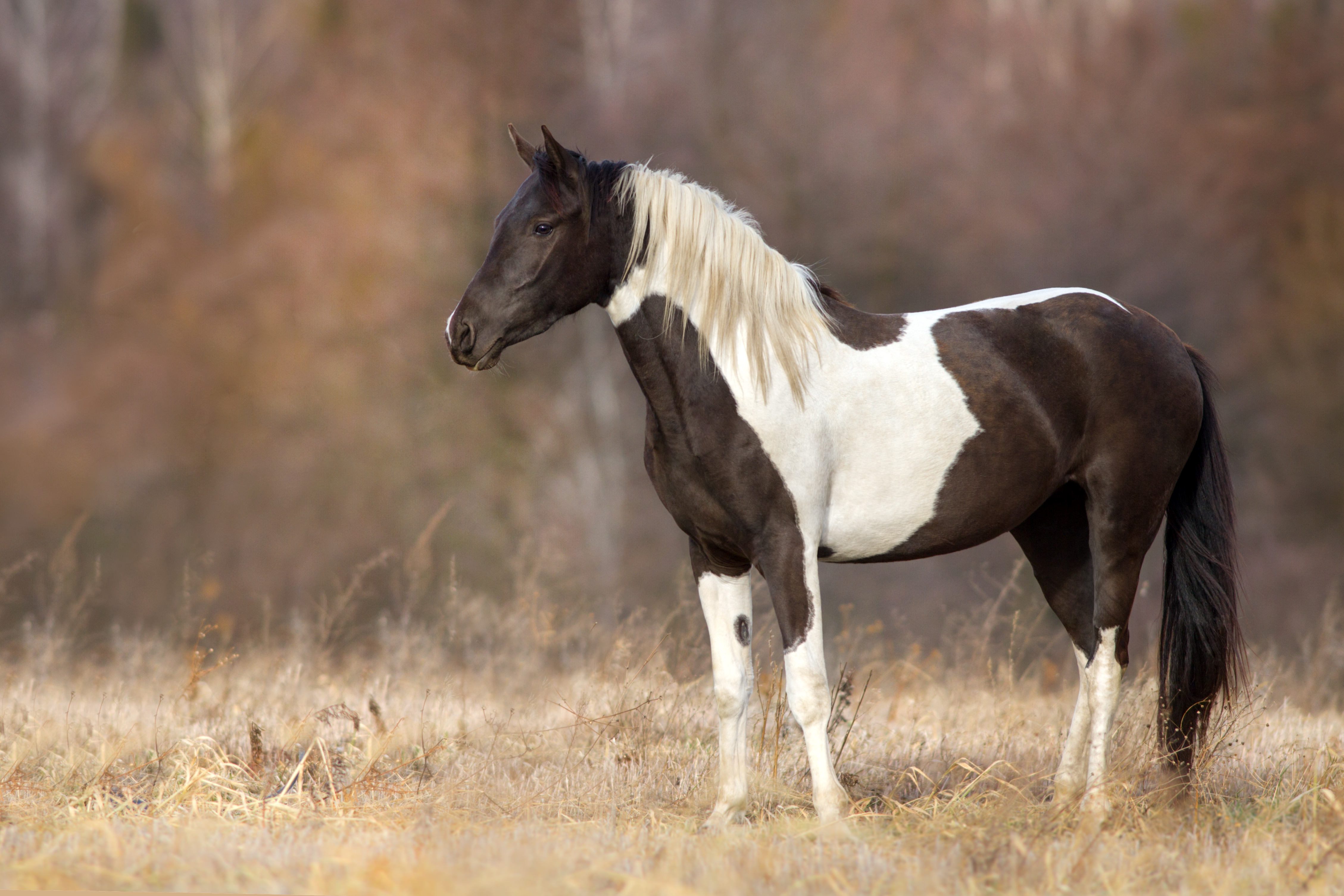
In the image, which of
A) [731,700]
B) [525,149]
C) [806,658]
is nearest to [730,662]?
[731,700]

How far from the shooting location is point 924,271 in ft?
48.3

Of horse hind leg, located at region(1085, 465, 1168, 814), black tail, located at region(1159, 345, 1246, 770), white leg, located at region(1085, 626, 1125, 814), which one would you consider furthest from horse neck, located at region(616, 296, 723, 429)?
black tail, located at region(1159, 345, 1246, 770)

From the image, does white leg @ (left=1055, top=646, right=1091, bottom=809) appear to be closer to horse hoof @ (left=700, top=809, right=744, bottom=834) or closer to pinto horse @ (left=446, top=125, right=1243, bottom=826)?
pinto horse @ (left=446, top=125, right=1243, bottom=826)

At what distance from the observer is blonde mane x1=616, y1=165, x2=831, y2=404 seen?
3809 millimetres

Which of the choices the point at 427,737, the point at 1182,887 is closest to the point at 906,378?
the point at 1182,887

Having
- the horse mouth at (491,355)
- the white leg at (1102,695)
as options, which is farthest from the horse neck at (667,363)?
the white leg at (1102,695)

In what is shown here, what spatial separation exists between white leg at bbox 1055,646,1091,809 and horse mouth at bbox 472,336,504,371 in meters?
2.56

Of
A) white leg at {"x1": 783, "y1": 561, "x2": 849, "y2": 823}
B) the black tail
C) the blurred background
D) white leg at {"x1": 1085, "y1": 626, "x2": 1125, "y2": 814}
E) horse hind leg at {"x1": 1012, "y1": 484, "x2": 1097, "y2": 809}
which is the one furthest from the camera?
the blurred background

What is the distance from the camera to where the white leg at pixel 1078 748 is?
405cm

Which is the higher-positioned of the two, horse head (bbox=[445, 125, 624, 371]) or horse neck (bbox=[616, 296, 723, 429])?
horse head (bbox=[445, 125, 624, 371])

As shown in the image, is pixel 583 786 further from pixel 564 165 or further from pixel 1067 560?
pixel 564 165

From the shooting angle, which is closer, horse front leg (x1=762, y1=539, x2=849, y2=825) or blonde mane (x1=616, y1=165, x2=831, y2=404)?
horse front leg (x1=762, y1=539, x2=849, y2=825)

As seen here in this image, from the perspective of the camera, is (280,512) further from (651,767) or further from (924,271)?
(651,767)

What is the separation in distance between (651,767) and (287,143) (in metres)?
14.6
